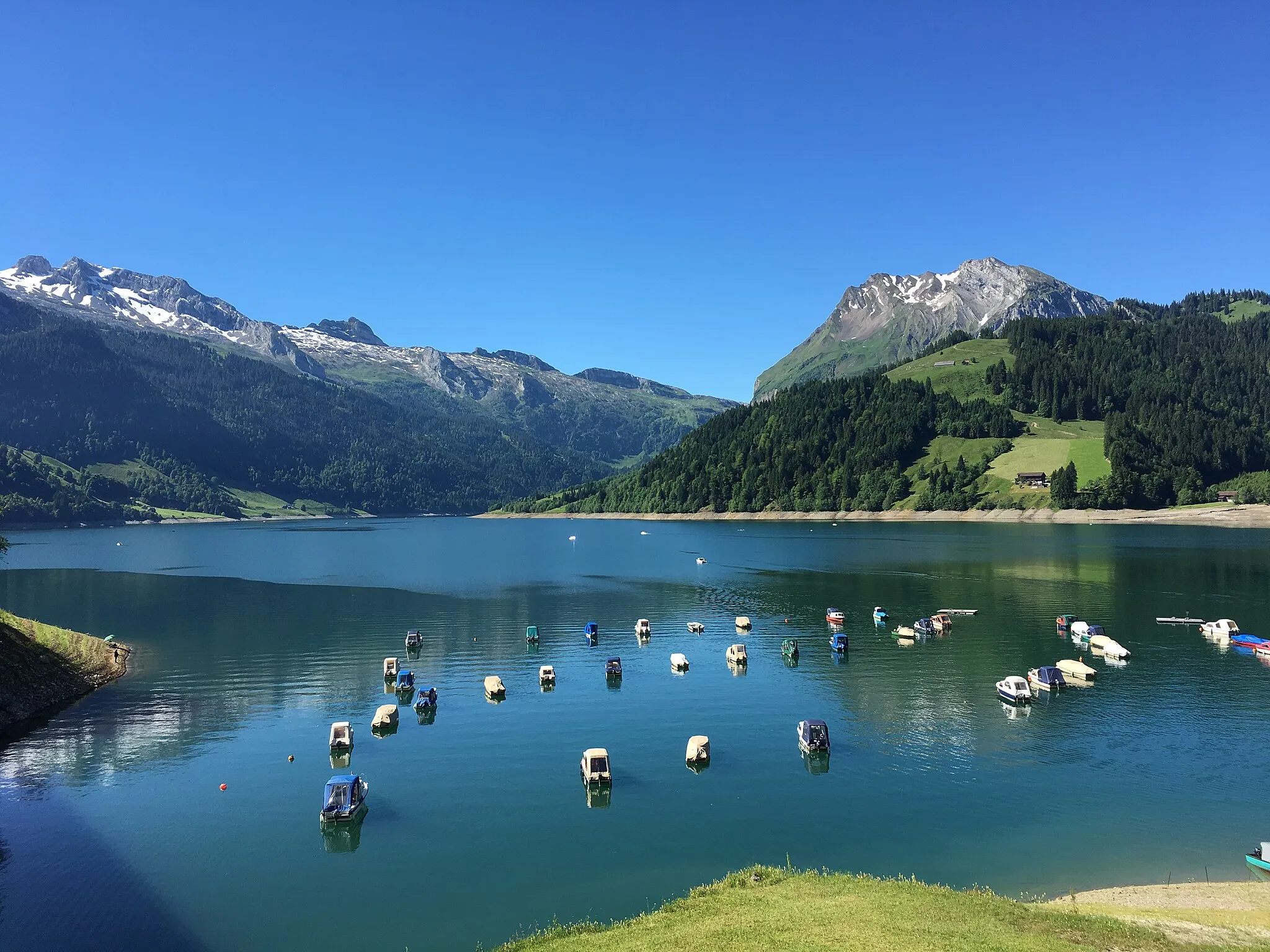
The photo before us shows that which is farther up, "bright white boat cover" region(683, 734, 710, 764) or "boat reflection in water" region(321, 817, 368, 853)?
"bright white boat cover" region(683, 734, 710, 764)

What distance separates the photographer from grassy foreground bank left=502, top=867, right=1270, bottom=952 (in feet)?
103

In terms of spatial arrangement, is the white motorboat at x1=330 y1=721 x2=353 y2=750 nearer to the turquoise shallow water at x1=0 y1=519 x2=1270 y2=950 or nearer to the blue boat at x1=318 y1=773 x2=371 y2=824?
the turquoise shallow water at x1=0 y1=519 x2=1270 y2=950

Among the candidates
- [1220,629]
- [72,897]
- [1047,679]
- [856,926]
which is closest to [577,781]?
[72,897]

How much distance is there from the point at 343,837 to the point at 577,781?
17.3m

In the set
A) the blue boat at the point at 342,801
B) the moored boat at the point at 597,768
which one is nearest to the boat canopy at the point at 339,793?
the blue boat at the point at 342,801

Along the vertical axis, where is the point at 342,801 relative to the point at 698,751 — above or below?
below

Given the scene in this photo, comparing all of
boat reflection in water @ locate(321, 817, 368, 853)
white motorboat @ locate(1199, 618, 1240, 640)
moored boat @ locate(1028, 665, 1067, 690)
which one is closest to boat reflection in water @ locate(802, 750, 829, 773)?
boat reflection in water @ locate(321, 817, 368, 853)

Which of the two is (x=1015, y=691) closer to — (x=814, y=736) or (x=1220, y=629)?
(x=814, y=736)

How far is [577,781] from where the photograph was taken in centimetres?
6175

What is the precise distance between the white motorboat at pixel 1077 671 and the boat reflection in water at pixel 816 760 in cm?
3974

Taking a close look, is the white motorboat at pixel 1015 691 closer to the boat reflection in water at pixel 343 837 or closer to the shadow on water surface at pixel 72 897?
the boat reflection in water at pixel 343 837

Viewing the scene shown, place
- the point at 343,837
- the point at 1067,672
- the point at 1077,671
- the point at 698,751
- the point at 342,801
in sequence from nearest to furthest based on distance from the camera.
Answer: the point at 343,837 < the point at 342,801 < the point at 698,751 < the point at 1077,671 < the point at 1067,672

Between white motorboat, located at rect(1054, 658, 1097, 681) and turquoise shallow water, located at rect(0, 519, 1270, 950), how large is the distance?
11.6ft

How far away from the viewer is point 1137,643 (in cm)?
10956
